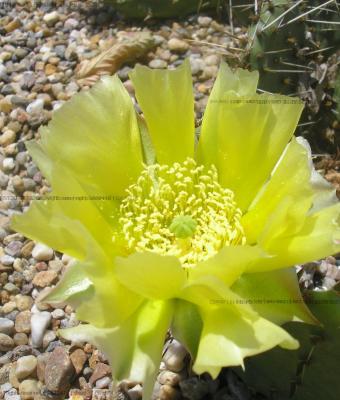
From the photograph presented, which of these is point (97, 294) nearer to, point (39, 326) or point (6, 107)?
point (39, 326)

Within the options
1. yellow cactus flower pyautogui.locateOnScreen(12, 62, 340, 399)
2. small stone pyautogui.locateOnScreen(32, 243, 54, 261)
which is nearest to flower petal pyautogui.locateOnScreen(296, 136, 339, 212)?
yellow cactus flower pyautogui.locateOnScreen(12, 62, 340, 399)

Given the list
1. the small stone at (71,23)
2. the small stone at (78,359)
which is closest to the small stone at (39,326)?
the small stone at (78,359)

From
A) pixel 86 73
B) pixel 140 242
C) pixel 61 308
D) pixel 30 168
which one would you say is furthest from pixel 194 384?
pixel 86 73

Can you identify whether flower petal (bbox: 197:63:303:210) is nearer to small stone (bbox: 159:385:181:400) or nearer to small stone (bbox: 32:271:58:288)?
small stone (bbox: 159:385:181:400)

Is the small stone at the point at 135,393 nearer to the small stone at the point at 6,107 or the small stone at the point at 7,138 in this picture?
the small stone at the point at 7,138

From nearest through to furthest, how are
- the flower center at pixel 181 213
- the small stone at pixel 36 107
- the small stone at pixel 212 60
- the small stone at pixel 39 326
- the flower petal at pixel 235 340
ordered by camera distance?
1. the flower petal at pixel 235 340
2. the flower center at pixel 181 213
3. the small stone at pixel 39 326
4. the small stone at pixel 36 107
5. the small stone at pixel 212 60
